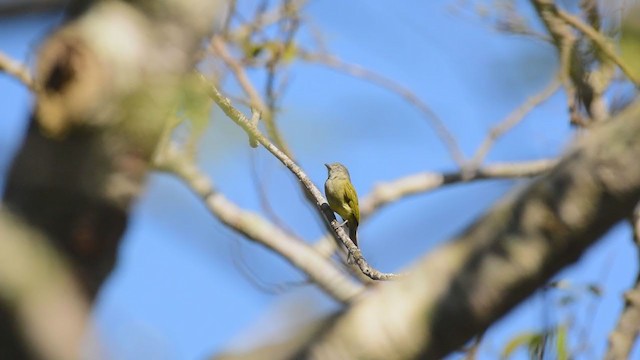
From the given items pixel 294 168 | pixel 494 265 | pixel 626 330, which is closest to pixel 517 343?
pixel 626 330

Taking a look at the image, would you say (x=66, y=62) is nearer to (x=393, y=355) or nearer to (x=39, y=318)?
(x=39, y=318)

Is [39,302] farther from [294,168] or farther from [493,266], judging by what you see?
[294,168]

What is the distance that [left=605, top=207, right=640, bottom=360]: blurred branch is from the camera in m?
2.99

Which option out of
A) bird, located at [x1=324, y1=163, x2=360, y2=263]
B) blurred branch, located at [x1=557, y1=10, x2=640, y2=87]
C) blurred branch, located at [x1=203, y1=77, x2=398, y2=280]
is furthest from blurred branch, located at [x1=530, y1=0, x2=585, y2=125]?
blurred branch, located at [x1=203, y1=77, x2=398, y2=280]

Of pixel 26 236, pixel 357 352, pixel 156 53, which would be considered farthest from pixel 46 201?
pixel 357 352

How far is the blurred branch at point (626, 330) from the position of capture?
9.80 feet

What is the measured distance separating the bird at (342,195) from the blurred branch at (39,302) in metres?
2.98

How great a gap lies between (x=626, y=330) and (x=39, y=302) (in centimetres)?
258

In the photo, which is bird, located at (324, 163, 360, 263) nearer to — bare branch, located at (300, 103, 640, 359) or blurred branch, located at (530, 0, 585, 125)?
blurred branch, located at (530, 0, 585, 125)

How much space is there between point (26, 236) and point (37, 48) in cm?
25

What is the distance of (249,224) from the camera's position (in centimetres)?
417

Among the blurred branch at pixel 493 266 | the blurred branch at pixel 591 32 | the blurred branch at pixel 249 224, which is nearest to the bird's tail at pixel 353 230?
the blurred branch at pixel 249 224

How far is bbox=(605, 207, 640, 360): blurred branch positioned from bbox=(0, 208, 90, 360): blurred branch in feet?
8.05

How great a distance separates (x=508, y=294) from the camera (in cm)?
86
